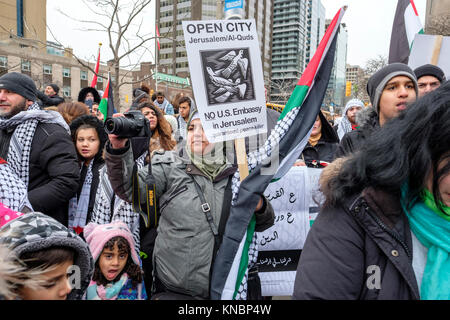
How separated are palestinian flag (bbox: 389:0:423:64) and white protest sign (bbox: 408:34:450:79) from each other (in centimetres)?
19

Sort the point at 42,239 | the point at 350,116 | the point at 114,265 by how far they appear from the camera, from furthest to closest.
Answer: the point at 350,116, the point at 114,265, the point at 42,239

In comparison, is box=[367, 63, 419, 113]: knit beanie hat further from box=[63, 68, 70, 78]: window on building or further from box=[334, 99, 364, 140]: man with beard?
box=[63, 68, 70, 78]: window on building

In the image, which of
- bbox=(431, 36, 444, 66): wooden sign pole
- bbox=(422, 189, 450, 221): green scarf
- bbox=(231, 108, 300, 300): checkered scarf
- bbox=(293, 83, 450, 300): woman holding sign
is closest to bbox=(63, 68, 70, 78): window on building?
bbox=(431, 36, 444, 66): wooden sign pole

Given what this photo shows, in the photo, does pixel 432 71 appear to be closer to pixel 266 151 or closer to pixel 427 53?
pixel 427 53

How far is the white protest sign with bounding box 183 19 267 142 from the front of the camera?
2045 mm

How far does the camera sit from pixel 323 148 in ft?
12.1

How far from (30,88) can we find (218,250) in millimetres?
2277

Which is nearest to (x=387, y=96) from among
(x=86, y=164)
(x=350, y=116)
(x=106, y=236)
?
(x=106, y=236)

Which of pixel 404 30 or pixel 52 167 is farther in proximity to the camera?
pixel 404 30

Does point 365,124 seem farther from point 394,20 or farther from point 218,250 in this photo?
point 394,20

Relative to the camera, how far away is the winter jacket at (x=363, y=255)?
111cm

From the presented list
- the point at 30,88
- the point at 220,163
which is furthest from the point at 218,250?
the point at 30,88

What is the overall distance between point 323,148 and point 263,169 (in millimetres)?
1893

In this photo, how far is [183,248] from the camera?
Result: 2.01 meters
